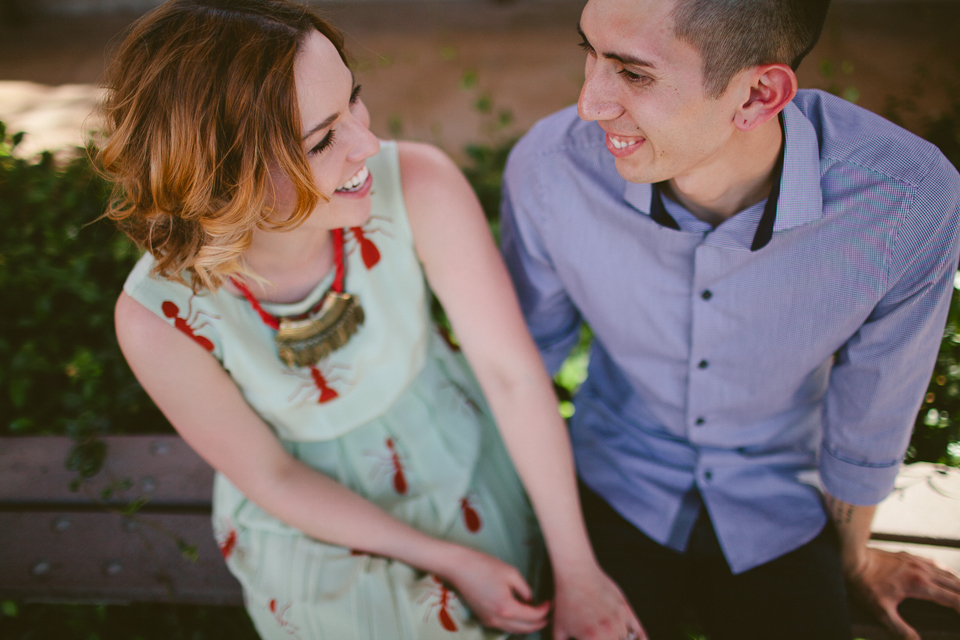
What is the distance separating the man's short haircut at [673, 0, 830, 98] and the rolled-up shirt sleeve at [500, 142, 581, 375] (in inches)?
18.1

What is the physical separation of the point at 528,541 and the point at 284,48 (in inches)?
50.3

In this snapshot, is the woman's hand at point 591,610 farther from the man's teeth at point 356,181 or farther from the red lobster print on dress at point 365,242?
the man's teeth at point 356,181

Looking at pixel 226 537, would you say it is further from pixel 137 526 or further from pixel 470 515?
pixel 470 515

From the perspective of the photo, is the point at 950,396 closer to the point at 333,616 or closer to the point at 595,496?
the point at 595,496

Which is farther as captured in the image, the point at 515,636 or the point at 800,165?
the point at 515,636

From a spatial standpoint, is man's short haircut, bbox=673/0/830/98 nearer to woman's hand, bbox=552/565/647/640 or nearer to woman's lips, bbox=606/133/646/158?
woman's lips, bbox=606/133/646/158

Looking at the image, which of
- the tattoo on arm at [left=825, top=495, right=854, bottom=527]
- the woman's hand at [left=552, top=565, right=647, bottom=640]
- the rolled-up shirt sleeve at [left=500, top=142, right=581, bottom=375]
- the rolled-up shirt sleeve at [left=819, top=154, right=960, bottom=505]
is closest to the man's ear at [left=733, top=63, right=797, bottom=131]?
the rolled-up shirt sleeve at [left=819, top=154, right=960, bottom=505]

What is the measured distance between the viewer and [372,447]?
160cm

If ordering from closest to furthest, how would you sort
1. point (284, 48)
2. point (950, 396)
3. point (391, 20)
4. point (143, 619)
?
1. point (284, 48)
2. point (950, 396)
3. point (143, 619)
4. point (391, 20)

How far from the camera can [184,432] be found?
140 cm

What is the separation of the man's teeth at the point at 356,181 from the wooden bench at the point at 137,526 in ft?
3.24

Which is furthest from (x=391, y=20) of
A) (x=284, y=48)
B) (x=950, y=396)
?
(x=950, y=396)

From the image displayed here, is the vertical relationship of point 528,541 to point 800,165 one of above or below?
below

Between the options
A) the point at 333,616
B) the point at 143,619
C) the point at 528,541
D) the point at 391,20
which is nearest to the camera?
the point at 333,616
